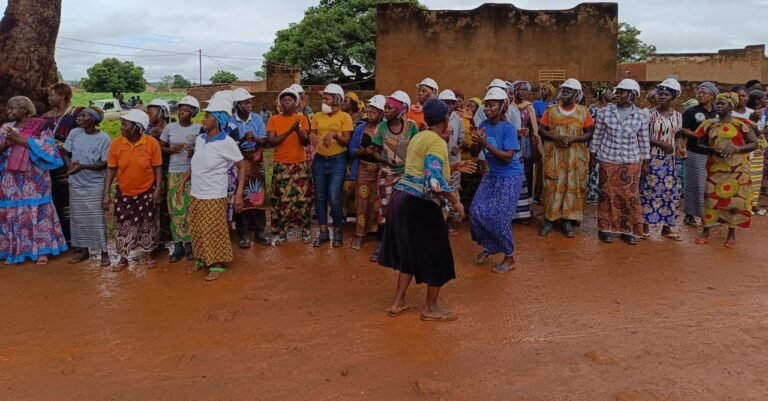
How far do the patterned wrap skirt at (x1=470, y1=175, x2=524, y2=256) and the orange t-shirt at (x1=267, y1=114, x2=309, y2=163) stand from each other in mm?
1923

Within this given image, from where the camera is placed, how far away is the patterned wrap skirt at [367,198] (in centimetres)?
588

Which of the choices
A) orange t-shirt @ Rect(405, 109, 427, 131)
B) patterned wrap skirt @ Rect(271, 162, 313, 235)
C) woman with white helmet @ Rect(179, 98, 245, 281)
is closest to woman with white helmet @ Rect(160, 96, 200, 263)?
woman with white helmet @ Rect(179, 98, 245, 281)

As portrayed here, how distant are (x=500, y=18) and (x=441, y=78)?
193 cm

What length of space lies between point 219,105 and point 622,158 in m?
4.03

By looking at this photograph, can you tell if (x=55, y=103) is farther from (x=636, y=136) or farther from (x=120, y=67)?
(x=120, y=67)

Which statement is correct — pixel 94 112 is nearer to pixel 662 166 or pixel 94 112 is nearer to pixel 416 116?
pixel 416 116

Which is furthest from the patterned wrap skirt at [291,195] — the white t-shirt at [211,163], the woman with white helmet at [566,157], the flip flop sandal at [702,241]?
the flip flop sandal at [702,241]

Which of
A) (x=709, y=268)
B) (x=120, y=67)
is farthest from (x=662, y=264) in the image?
(x=120, y=67)

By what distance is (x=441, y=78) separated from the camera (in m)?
13.9

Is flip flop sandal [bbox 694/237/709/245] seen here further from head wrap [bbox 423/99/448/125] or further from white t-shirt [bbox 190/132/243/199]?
white t-shirt [bbox 190/132/243/199]

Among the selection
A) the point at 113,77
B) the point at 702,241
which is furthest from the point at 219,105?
the point at 113,77

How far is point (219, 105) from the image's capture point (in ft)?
16.5

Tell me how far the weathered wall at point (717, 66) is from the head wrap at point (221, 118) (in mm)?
20304

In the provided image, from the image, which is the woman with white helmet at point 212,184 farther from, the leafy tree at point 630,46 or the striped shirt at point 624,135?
the leafy tree at point 630,46
